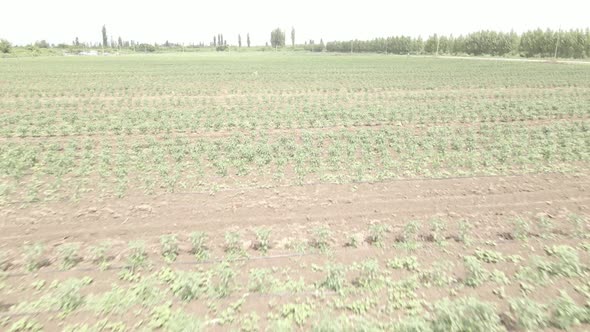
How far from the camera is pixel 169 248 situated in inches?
207

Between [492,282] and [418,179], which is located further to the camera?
[418,179]

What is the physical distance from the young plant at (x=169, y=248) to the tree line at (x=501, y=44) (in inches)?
3298

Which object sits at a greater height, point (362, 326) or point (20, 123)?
point (20, 123)

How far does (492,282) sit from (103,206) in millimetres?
7295

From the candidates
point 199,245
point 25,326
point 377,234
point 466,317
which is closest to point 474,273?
point 466,317

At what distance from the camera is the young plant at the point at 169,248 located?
510cm

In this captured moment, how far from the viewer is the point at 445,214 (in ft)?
21.4

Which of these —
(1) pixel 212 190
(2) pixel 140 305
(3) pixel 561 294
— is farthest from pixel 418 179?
(2) pixel 140 305

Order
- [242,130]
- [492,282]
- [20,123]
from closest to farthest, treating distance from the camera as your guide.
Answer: [492,282], [242,130], [20,123]

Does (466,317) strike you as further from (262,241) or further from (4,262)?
(4,262)

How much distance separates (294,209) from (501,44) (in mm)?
108678

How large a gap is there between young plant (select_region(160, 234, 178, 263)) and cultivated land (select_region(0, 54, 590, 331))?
3cm

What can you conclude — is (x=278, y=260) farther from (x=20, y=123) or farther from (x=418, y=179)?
(x=20, y=123)

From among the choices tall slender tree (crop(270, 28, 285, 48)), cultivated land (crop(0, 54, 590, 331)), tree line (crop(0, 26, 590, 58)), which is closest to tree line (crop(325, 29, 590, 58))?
tree line (crop(0, 26, 590, 58))
